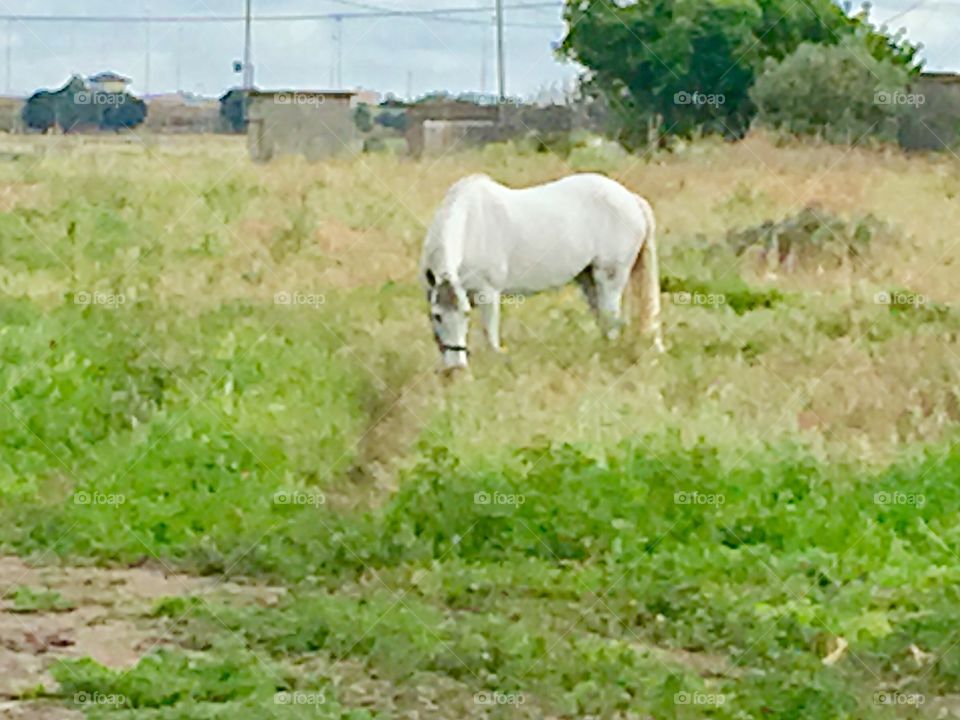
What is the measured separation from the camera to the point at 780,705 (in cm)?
543

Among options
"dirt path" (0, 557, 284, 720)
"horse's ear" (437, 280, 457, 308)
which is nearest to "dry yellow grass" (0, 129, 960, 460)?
"horse's ear" (437, 280, 457, 308)

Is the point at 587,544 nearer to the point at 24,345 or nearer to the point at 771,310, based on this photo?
the point at 24,345

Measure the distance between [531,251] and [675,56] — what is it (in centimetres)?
931

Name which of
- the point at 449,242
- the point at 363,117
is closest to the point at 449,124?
the point at 363,117

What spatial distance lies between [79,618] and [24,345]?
4.08 m

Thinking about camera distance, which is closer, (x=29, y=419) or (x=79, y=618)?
(x=79, y=618)

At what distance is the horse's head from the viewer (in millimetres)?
9758

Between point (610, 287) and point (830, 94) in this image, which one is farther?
point (830, 94)

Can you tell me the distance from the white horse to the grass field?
25 cm

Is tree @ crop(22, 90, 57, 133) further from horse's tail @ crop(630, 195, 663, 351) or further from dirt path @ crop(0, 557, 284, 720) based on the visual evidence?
dirt path @ crop(0, 557, 284, 720)

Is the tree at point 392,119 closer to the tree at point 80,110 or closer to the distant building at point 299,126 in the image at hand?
the distant building at point 299,126

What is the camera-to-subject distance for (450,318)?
9.80 m

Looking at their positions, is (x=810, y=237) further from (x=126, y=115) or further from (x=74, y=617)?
(x=74, y=617)

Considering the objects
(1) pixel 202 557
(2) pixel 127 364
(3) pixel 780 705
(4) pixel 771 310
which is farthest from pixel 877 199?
(3) pixel 780 705
